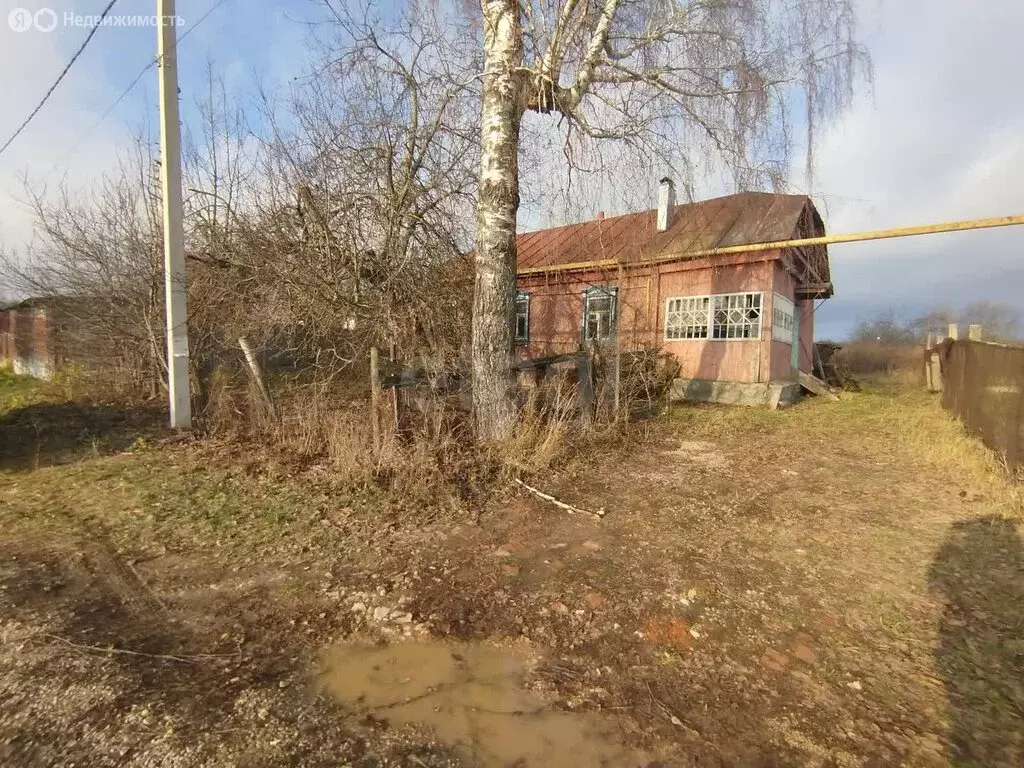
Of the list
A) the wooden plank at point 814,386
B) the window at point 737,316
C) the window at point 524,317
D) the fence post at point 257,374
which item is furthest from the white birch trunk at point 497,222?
the wooden plank at point 814,386

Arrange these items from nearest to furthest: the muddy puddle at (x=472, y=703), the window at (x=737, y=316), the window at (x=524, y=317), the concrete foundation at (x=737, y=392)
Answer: the muddy puddle at (x=472, y=703) → the concrete foundation at (x=737, y=392) → the window at (x=737, y=316) → the window at (x=524, y=317)

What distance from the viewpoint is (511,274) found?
6.16 m

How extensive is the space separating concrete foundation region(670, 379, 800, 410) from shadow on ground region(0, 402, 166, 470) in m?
10.4

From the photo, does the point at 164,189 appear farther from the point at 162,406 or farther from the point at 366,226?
the point at 162,406

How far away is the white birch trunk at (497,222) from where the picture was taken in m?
5.96

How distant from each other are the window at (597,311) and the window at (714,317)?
156cm

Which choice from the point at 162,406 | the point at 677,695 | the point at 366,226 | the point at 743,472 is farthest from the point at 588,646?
the point at 162,406

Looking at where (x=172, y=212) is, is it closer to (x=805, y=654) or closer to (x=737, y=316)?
(x=805, y=654)

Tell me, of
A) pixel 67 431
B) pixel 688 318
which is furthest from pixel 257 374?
pixel 688 318

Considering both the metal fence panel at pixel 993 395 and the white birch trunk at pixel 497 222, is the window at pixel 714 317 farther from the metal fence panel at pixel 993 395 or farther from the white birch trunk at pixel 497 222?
the white birch trunk at pixel 497 222

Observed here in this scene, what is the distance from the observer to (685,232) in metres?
13.0

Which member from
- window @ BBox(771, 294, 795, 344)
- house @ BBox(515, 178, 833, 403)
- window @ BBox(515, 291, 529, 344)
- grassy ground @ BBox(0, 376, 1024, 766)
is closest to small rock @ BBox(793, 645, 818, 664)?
grassy ground @ BBox(0, 376, 1024, 766)

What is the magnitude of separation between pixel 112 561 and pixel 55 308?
35.8 ft

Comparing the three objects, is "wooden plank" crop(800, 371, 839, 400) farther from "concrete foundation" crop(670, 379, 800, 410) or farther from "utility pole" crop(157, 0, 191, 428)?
"utility pole" crop(157, 0, 191, 428)
